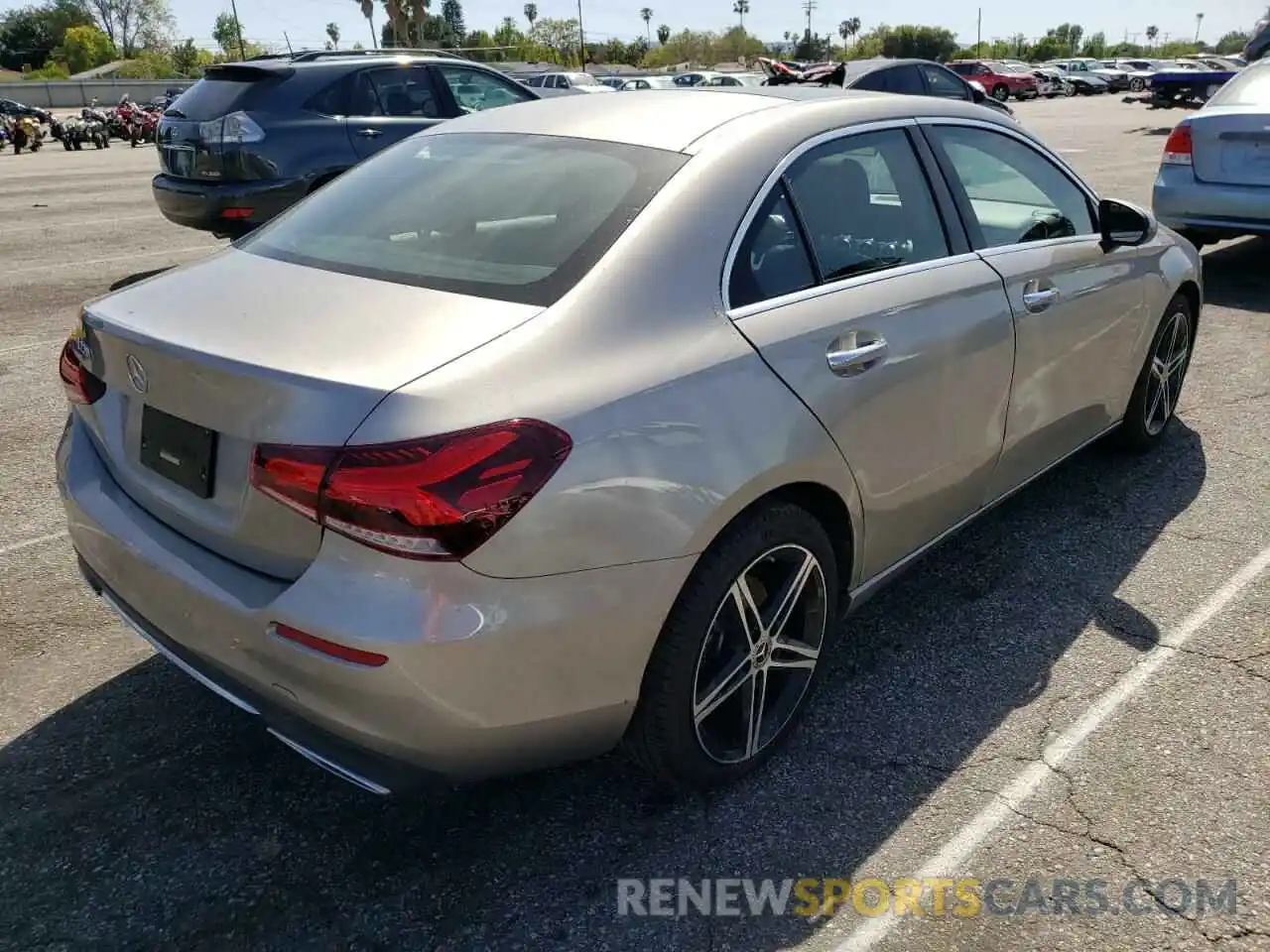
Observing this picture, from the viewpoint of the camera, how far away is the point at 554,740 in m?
2.27

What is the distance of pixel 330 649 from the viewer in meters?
2.05

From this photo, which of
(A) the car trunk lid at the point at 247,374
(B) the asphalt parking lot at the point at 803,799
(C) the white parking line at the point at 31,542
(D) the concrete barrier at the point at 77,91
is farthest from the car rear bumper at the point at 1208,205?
(D) the concrete barrier at the point at 77,91

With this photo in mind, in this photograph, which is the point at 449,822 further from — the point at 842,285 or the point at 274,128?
the point at 274,128

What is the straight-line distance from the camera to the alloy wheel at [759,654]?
2570 millimetres

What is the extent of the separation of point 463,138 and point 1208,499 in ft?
11.0

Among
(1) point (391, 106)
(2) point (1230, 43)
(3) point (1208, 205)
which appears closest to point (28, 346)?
(1) point (391, 106)

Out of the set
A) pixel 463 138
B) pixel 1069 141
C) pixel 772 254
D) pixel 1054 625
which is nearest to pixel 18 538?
pixel 463 138

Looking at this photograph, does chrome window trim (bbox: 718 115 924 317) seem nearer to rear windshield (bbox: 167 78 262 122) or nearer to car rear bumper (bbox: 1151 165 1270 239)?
car rear bumper (bbox: 1151 165 1270 239)

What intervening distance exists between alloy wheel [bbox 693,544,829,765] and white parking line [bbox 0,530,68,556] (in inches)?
112

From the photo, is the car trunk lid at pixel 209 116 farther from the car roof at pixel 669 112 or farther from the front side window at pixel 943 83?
the front side window at pixel 943 83

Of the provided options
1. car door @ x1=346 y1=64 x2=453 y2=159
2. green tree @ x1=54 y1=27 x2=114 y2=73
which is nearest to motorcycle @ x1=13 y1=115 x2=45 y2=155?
car door @ x1=346 y1=64 x2=453 y2=159

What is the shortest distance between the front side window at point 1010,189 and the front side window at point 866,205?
22 cm

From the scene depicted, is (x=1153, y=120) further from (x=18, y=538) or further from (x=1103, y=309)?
(x=18, y=538)

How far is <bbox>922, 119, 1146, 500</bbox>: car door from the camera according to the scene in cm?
346
